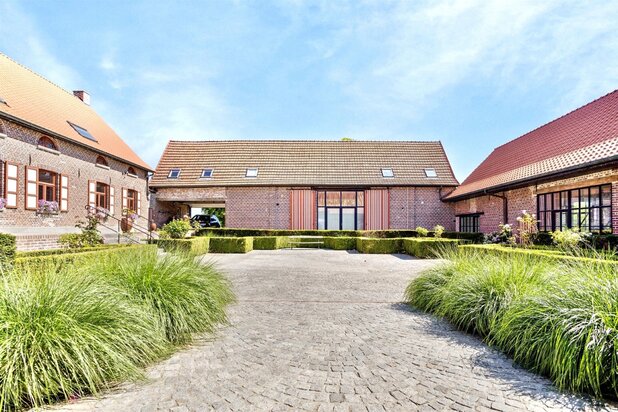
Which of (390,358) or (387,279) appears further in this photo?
(387,279)

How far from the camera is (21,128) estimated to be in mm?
11836

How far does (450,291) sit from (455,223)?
17072 mm

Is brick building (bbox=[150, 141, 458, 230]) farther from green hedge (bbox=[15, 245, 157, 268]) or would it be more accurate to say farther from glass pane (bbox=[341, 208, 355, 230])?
green hedge (bbox=[15, 245, 157, 268])

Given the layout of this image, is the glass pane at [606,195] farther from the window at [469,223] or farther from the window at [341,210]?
the window at [341,210]

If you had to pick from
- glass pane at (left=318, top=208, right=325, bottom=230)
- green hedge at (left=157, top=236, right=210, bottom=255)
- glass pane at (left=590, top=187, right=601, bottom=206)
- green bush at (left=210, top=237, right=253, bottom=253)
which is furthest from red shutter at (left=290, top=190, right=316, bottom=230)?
glass pane at (left=590, top=187, right=601, bottom=206)

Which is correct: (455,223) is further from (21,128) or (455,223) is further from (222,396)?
(21,128)

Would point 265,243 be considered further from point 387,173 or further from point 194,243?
point 387,173

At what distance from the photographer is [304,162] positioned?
2253 cm

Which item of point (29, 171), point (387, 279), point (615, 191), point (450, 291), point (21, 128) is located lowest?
point (387, 279)

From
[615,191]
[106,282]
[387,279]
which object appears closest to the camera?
[106,282]

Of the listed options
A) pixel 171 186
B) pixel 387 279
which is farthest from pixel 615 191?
pixel 171 186

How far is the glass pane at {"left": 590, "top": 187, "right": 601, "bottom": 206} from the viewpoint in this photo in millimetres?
9492

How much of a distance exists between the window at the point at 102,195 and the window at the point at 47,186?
8.59 ft

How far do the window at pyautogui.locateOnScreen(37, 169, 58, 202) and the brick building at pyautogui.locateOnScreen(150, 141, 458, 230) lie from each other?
7.83m
